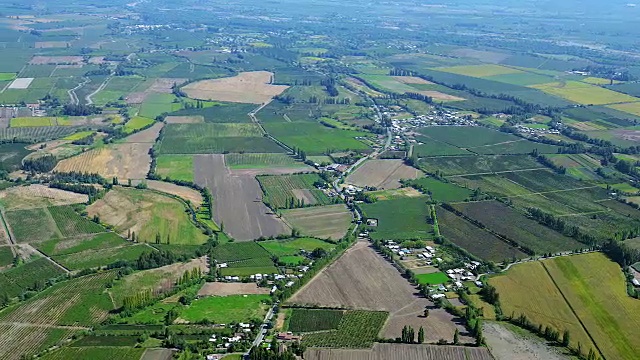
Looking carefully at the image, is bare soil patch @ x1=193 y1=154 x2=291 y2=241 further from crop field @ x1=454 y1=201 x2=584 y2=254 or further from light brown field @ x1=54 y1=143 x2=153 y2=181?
crop field @ x1=454 y1=201 x2=584 y2=254

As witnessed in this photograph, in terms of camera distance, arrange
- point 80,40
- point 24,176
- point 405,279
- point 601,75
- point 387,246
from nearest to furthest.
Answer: point 405,279
point 387,246
point 24,176
point 601,75
point 80,40

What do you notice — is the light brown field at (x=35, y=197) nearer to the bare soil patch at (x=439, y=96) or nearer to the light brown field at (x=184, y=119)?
the light brown field at (x=184, y=119)

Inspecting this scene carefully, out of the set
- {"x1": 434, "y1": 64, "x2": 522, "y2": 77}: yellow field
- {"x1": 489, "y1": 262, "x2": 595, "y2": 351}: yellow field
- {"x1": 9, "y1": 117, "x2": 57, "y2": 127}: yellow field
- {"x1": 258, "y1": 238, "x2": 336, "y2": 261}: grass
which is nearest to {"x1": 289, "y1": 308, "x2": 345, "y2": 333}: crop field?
{"x1": 258, "y1": 238, "x2": 336, "y2": 261}: grass

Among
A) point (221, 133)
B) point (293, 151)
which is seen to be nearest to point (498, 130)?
point (293, 151)

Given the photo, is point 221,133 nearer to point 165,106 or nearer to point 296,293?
point 165,106

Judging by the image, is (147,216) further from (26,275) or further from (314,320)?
(314,320)

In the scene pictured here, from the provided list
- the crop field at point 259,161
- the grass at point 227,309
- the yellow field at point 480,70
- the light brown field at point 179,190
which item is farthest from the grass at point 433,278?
the yellow field at point 480,70
